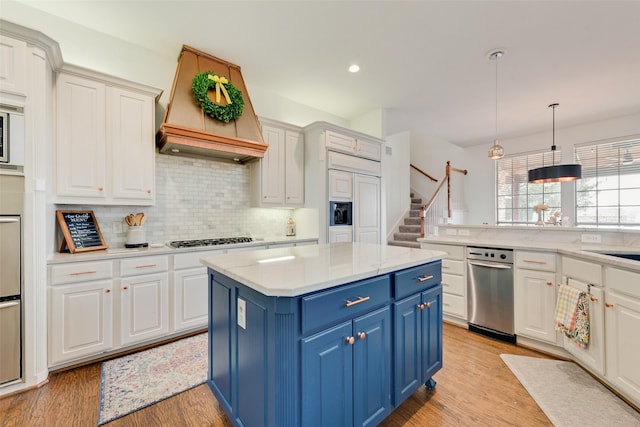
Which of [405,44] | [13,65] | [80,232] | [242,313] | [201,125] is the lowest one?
[242,313]

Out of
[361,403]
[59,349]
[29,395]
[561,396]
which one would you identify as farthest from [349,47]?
[29,395]

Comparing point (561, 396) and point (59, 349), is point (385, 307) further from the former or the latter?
point (59, 349)

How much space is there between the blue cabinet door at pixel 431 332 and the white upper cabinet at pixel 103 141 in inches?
108

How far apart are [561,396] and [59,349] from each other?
12.3 ft

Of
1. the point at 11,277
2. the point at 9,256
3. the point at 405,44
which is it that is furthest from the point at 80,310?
the point at 405,44

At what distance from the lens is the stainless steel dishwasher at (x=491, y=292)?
2682 millimetres

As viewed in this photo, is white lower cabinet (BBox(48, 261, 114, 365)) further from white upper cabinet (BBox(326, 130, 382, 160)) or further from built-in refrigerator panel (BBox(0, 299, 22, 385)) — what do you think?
white upper cabinet (BBox(326, 130, 382, 160))

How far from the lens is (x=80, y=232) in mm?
2508

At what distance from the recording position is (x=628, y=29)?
103 inches

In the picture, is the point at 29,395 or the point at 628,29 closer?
the point at 29,395

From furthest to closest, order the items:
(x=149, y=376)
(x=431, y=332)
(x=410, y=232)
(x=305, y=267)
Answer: (x=410, y=232) → (x=149, y=376) → (x=431, y=332) → (x=305, y=267)

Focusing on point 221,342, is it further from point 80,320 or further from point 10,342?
point 10,342

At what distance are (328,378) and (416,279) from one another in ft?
2.76

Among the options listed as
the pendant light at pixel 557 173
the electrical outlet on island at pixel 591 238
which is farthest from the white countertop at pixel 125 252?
the pendant light at pixel 557 173
